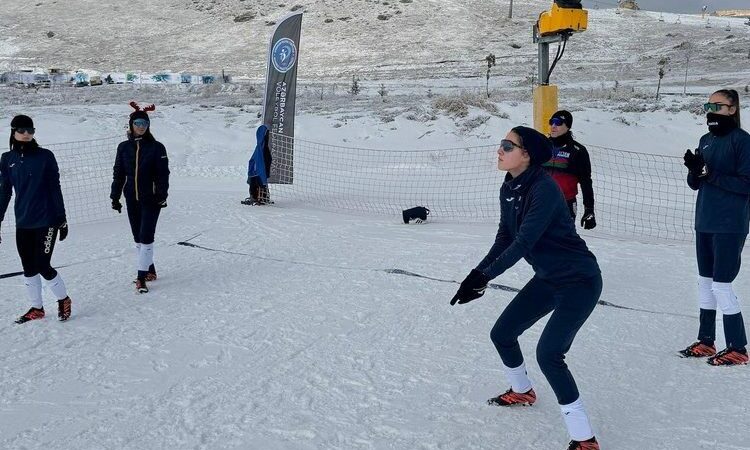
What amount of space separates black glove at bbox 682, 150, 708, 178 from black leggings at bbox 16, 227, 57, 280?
5.01 metres

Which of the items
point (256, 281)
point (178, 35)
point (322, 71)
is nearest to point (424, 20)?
point (322, 71)

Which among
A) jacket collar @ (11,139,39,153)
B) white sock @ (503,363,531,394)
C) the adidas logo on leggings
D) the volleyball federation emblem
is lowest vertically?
white sock @ (503,363,531,394)

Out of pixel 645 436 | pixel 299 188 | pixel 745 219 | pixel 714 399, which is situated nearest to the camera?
pixel 645 436

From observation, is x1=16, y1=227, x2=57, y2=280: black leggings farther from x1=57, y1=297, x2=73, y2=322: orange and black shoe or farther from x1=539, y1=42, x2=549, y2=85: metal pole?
x1=539, y1=42, x2=549, y2=85: metal pole

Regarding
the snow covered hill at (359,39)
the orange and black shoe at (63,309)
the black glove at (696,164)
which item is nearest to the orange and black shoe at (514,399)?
the black glove at (696,164)

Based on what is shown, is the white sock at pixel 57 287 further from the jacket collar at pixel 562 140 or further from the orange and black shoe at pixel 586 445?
the jacket collar at pixel 562 140

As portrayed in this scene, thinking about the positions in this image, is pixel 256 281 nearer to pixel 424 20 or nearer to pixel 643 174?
pixel 643 174

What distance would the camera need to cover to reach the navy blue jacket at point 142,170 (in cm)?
638

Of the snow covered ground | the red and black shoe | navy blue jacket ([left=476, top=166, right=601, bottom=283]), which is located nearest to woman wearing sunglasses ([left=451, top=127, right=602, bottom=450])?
navy blue jacket ([left=476, top=166, right=601, bottom=283])

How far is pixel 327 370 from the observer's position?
4.52m

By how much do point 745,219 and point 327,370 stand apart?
310 centimetres

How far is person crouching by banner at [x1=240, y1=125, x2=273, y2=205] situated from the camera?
1138 cm

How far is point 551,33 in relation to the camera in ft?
25.5

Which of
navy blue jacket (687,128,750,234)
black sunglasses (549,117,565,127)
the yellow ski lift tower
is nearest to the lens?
navy blue jacket (687,128,750,234)
